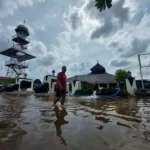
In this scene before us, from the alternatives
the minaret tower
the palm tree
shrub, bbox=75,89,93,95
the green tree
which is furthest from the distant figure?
the minaret tower

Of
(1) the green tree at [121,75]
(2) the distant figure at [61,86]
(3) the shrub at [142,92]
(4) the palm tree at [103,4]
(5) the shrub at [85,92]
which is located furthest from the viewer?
(1) the green tree at [121,75]

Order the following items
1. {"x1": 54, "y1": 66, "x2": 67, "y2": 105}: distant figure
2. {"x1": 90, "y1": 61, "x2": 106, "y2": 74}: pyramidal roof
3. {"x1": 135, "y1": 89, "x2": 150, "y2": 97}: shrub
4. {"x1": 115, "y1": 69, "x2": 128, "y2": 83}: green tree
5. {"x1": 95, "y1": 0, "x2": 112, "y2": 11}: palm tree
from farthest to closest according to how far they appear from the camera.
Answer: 1. {"x1": 90, "y1": 61, "x2": 106, "y2": 74}: pyramidal roof
2. {"x1": 115, "y1": 69, "x2": 128, "y2": 83}: green tree
3. {"x1": 135, "y1": 89, "x2": 150, "y2": 97}: shrub
4. {"x1": 54, "y1": 66, "x2": 67, "y2": 105}: distant figure
5. {"x1": 95, "y1": 0, "x2": 112, "y2": 11}: palm tree

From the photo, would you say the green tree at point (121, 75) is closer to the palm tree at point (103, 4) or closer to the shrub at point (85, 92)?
the shrub at point (85, 92)

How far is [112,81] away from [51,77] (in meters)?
18.3

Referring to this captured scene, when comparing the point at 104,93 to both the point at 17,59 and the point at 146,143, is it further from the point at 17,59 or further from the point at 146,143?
the point at 17,59

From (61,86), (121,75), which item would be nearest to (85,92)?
(61,86)

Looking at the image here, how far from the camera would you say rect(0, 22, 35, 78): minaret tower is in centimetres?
4612

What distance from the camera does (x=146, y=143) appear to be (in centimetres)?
178

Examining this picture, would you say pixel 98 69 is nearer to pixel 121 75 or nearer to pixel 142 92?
pixel 121 75

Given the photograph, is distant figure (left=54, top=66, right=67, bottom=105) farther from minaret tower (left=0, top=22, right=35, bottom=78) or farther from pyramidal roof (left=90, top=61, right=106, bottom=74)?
minaret tower (left=0, top=22, right=35, bottom=78)

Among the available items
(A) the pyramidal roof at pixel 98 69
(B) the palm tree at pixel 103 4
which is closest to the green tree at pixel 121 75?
(A) the pyramidal roof at pixel 98 69

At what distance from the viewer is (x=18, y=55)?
155 ft

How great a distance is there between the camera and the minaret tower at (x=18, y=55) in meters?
46.1

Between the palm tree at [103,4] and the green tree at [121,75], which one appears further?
the green tree at [121,75]
